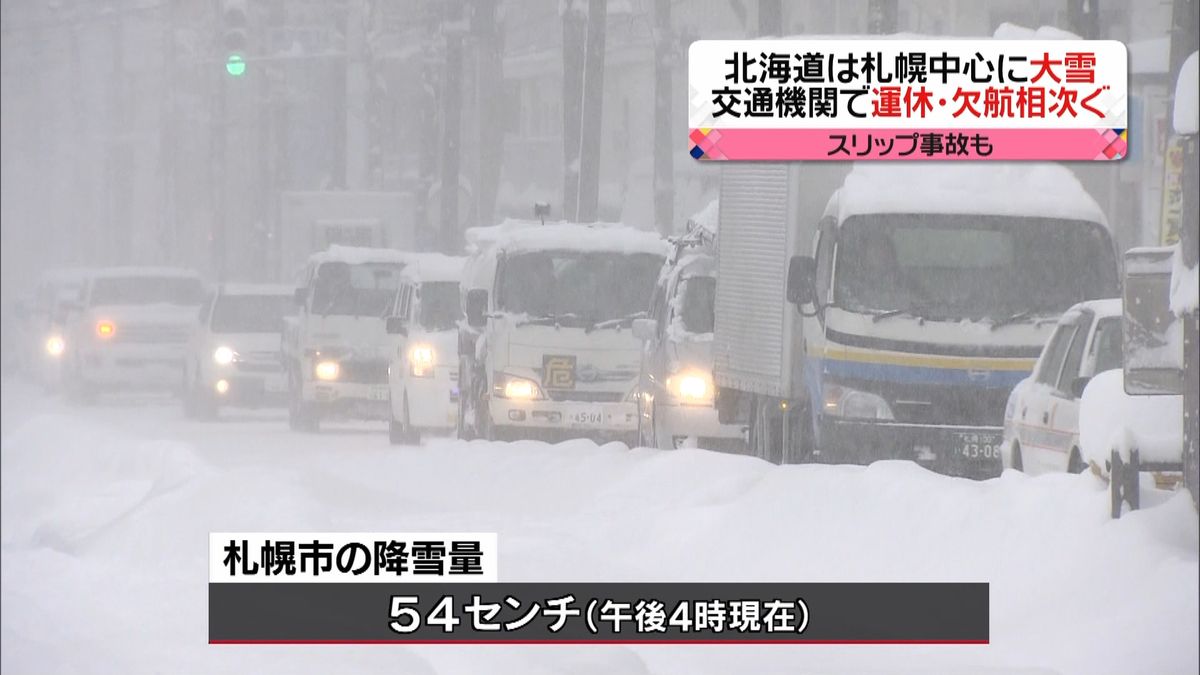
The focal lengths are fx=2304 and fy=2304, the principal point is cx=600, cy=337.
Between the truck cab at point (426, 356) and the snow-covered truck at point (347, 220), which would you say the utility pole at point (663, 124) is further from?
the truck cab at point (426, 356)

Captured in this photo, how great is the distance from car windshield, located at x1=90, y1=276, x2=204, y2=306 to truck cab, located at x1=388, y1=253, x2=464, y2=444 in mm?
8606

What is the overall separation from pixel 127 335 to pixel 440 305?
9.12 m

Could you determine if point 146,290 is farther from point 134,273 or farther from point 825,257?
point 825,257

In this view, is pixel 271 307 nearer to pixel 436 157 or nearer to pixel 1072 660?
pixel 436 157

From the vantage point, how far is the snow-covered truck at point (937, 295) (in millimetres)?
14148

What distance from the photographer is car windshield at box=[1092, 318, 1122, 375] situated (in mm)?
12031

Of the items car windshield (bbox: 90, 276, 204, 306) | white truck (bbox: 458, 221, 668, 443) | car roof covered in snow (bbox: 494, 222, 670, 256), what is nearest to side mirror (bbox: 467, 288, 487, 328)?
white truck (bbox: 458, 221, 668, 443)

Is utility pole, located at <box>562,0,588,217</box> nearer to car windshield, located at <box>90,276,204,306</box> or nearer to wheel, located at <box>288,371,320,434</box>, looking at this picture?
wheel, located at <box>288,371,320,434</box>

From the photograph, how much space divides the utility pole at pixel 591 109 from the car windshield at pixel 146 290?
5.98 metres

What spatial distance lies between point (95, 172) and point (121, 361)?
3194 centimetres

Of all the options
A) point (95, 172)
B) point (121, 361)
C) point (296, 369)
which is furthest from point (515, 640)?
point (95, 172)

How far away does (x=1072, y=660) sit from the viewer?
746cm

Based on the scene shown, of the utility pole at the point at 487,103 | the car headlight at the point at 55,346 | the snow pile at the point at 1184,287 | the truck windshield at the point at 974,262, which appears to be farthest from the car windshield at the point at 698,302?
the car headlight at the point at 55,346

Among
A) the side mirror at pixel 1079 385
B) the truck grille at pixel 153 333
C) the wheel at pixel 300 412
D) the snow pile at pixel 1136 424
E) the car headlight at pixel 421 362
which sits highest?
the snow pile at pixel 1136 424
